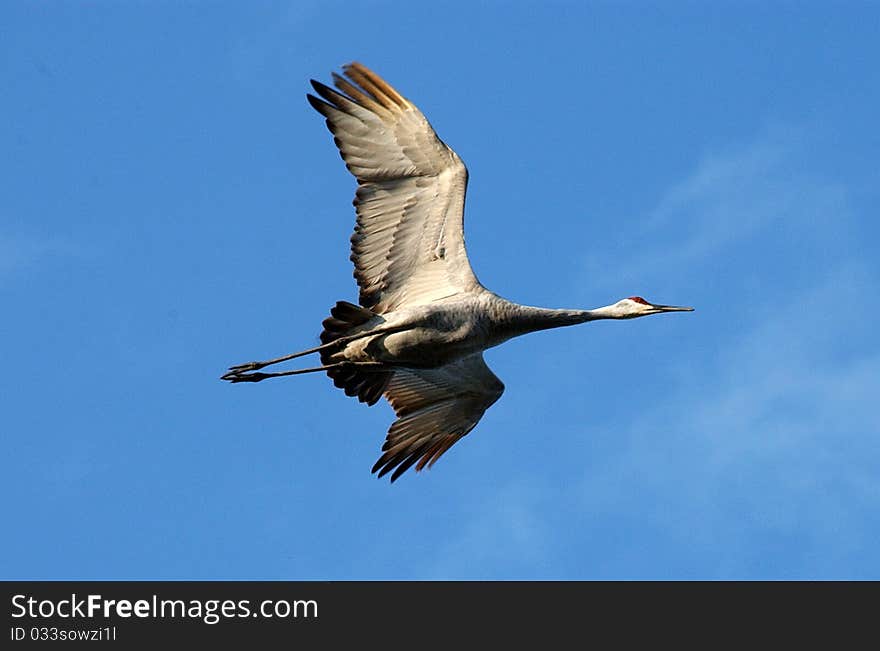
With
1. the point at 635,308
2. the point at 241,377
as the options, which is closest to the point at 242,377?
the point at 241,377

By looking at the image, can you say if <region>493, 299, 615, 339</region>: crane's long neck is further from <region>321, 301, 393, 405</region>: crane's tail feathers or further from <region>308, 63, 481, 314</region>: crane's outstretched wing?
<region>321, 301, 393, 405</region>: crane's tail feathers

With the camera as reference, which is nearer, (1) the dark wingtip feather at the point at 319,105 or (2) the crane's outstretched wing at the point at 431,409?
(1) the dark wingtip feather at the point at 319,105

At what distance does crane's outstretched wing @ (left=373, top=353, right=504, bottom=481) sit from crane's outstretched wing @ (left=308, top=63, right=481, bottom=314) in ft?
5.02

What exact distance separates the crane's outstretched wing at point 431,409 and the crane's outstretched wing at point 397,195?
153cm

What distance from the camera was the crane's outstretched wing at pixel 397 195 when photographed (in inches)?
1230

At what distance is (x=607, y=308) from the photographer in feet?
106

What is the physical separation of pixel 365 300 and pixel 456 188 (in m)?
1.83

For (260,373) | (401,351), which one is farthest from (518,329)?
(260,373)

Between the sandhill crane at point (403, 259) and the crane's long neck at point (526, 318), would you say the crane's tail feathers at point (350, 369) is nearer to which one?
the sandhill crane at point (403, 259)

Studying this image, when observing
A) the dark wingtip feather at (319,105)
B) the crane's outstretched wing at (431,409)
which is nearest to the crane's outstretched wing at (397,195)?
the dark wingtip feather at (319,105)

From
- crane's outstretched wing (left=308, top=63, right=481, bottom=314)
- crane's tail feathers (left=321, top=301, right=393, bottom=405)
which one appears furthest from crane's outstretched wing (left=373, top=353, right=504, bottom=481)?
crane's outstretched wing (left=308, top=63, right=481, bottom=314)

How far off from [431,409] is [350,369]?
167 cm

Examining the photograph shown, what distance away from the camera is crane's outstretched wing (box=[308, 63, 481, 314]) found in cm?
3125

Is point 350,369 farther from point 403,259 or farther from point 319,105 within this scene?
point 319,105
